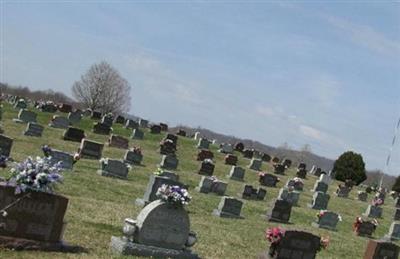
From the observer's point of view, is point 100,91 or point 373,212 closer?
point 373,212

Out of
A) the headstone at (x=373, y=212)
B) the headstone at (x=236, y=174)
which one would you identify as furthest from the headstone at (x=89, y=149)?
the headstone at (x=373, y=212)

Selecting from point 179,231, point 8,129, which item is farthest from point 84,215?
point 8,129

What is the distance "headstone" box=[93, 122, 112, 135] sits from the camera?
52031 millimetres

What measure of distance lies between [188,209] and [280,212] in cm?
487

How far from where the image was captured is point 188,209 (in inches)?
978

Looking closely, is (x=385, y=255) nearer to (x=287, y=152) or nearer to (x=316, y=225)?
(x=316, y=225)

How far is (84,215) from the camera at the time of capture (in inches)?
715

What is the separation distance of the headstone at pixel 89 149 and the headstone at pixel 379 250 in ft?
70.6

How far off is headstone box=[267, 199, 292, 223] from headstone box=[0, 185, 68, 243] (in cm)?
1570

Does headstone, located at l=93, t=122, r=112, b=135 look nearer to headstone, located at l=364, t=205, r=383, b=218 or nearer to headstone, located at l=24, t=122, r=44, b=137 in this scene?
headstone, located at l=24, t=122, r=44, b=137

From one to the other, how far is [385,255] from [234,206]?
8765 millimetres

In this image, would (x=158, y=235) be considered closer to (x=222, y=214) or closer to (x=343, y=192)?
(x=222, y=214)

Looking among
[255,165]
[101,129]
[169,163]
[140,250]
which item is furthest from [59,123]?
[140,250]

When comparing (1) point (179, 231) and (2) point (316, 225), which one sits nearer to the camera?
(1) point (179, 231)
